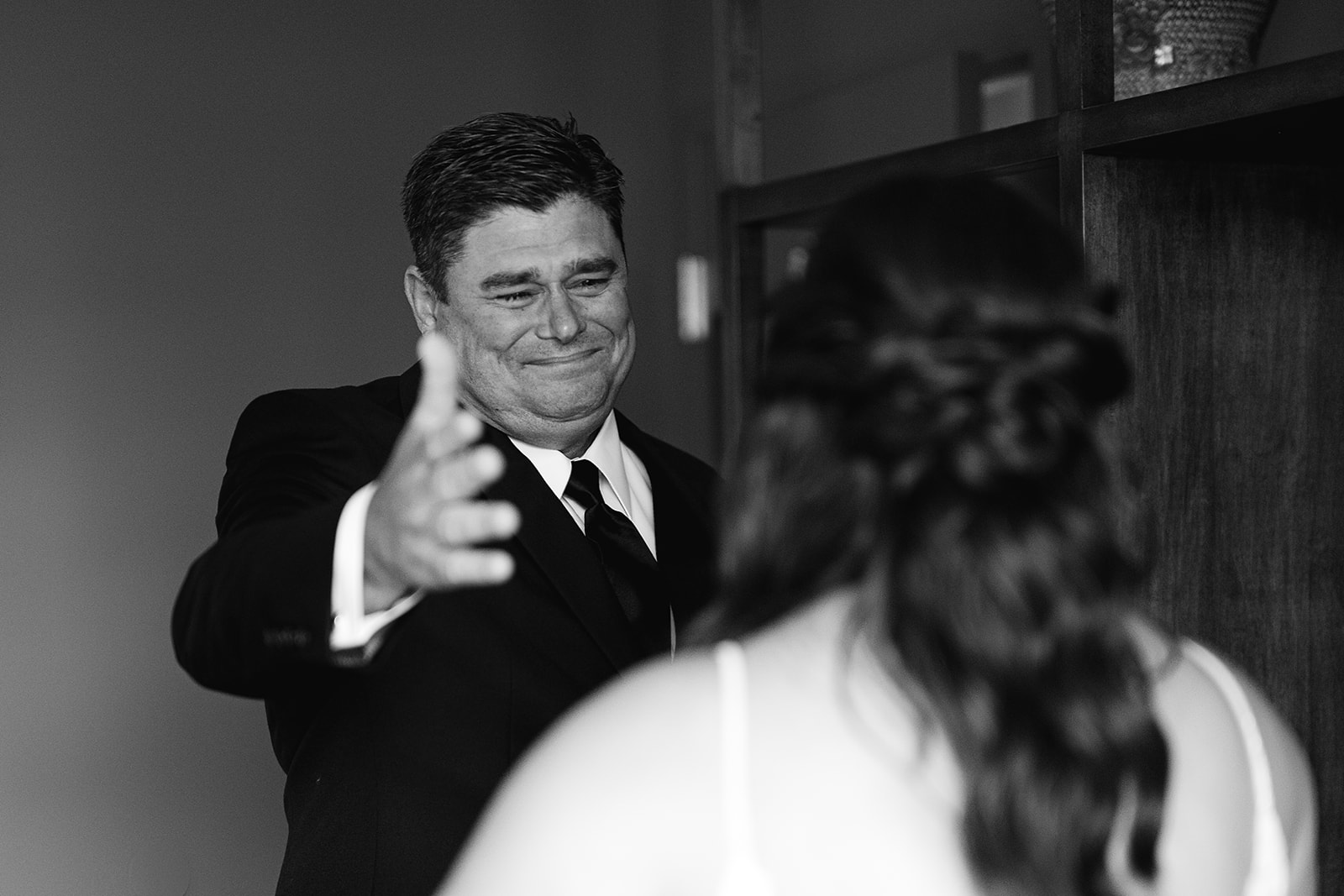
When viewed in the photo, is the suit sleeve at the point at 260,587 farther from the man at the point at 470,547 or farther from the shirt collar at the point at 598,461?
the shirt collar at the point at 598,461

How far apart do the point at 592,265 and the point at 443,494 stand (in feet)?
3.09

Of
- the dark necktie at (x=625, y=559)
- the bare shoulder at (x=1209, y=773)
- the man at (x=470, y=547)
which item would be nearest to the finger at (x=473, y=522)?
the man at (x=470, y=547)

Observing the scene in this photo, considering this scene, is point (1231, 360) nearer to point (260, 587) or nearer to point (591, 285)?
point (591, 285)

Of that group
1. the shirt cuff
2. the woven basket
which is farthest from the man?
the woven basket

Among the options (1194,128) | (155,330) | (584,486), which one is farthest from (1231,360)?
(155,330)

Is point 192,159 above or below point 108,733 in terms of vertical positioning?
above

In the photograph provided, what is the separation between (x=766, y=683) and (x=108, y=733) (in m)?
2.53

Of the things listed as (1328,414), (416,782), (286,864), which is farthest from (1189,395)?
(286,864)

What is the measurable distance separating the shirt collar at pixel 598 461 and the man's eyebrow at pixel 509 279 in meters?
0.20

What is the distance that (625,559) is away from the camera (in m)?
1.79

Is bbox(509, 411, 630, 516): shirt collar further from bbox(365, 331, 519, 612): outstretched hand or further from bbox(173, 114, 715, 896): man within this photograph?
bbox(365, 331, 519, 612): outstretched hand

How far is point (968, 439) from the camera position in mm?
793

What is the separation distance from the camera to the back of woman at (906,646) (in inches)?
31.1

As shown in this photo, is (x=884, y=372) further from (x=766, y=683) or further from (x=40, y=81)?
(x=40, y=81)
